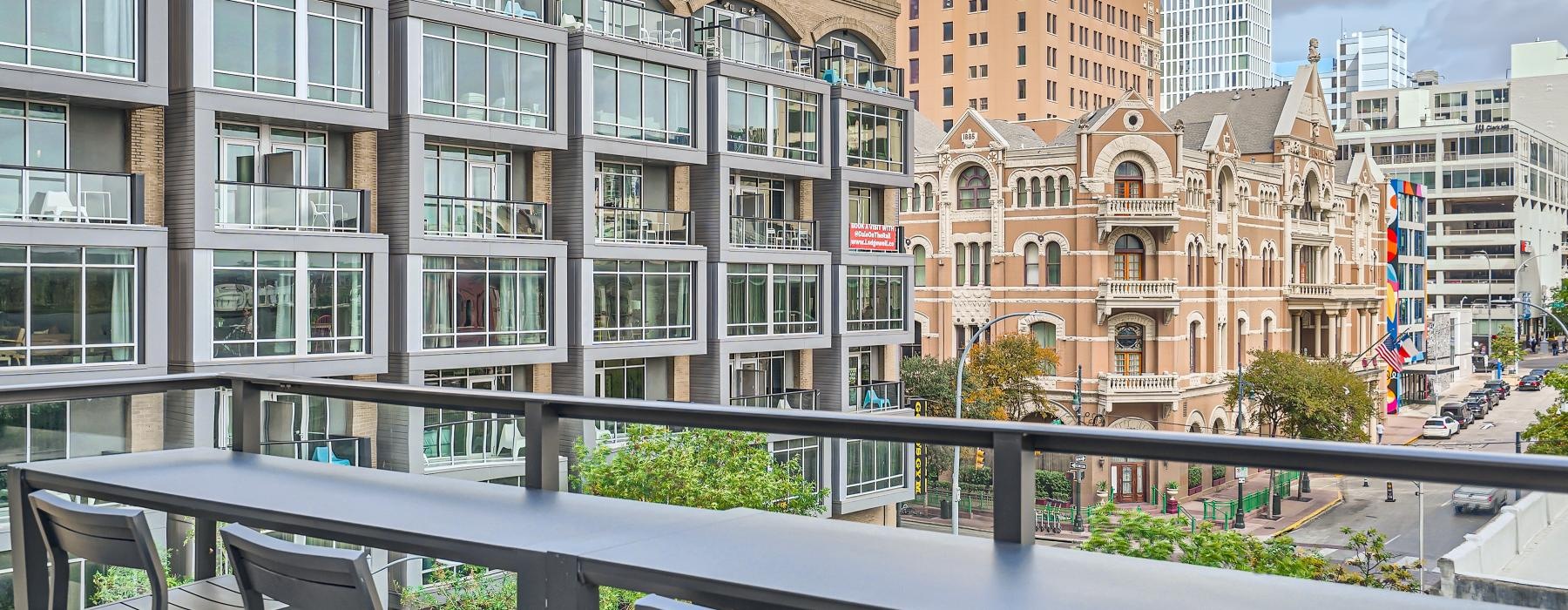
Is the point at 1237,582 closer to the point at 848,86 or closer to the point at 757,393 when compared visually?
the point at 757,393

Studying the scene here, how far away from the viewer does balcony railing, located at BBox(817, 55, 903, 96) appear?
118 ft

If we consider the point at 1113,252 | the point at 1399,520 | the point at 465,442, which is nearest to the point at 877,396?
the point at 1113,252

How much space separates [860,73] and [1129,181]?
72.2ft

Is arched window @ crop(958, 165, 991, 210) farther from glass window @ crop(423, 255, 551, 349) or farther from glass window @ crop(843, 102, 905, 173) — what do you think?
glass window @ crop(423, 255, 551, 349)

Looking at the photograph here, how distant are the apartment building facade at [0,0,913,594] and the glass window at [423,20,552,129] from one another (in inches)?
2.3

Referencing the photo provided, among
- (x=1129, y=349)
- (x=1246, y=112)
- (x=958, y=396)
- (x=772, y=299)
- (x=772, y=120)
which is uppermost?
(x=1246, y=112)

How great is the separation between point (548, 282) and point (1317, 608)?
83.4 feet

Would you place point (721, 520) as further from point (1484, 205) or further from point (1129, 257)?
point (1484, 205)

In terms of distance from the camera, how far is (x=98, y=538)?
418cm

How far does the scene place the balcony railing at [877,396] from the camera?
36594 mm

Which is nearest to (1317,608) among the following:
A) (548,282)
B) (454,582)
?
(454,582)

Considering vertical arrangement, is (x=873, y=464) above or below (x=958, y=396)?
above

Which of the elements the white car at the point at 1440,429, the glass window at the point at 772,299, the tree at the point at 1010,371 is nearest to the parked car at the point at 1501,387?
the white car at the point at 1440,429

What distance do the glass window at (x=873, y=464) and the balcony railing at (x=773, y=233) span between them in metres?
20.3
